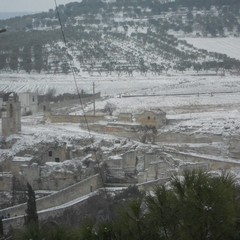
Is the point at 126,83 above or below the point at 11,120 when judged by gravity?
below

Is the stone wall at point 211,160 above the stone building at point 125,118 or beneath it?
beneath

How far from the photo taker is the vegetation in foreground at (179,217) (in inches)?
276

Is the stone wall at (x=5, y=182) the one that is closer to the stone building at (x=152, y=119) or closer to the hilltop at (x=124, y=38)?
the stone building at (x=152, y=119)

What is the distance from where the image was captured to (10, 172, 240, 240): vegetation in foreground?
7.02 m

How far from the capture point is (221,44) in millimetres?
87812

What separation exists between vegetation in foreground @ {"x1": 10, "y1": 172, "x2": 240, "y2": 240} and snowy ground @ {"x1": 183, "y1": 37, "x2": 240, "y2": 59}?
233ft

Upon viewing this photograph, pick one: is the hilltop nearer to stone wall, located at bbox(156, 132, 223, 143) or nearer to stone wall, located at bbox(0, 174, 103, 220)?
stone wall, located at bbox(156, 132, 223, 143)

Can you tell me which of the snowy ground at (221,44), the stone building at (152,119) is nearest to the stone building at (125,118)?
the stone building at (152,119)

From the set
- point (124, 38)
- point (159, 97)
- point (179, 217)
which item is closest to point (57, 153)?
point (179, 217)

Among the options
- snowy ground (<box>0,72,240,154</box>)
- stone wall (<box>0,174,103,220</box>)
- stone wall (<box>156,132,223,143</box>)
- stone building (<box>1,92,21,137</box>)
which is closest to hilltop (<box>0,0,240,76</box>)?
snowy ground (<box>0,72,240,154</box>)

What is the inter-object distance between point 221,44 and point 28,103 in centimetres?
5489

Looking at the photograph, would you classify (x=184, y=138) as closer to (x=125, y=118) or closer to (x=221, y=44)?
(x=125, y=118)

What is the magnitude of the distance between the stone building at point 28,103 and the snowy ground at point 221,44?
44.0m

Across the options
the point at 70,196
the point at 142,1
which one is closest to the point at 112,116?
the point at 70,196
